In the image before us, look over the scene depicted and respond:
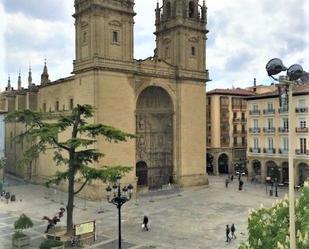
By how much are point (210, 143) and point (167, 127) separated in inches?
658

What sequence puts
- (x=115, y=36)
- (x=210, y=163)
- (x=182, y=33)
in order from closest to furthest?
(x=115, y=36)
(x=182, y=33)
(x=210, y=163)

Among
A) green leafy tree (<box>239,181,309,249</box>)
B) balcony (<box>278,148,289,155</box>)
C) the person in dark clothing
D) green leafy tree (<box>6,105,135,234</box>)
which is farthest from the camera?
balcony (<box>278,148,289,155</box>)

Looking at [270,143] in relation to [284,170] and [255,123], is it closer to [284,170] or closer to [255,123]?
[255,123]

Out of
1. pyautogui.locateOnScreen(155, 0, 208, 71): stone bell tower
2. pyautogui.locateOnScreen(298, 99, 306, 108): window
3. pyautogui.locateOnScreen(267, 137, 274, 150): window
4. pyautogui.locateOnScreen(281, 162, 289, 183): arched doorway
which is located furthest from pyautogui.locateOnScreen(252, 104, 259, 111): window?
pyautogui.locateOnScreen(155, 0, 208, 71): stone bell tower

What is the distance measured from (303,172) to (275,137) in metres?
4.49

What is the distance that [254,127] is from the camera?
4819cm

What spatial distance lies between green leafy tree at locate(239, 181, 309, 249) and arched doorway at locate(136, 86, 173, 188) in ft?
89.8

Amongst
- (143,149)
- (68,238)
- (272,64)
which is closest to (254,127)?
(143,149)

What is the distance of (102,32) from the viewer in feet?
121

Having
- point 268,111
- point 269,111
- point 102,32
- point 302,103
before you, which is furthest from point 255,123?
point 102,32

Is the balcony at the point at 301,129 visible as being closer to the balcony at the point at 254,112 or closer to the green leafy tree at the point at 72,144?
the balcony at the point at 254,112

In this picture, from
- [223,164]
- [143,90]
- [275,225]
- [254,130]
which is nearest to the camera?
[275,225]

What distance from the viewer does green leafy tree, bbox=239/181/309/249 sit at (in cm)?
1182

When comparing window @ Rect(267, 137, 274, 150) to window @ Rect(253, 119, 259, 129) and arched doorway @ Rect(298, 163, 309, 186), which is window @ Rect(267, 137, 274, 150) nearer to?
window @ Rect(253, 119, 259, 129)
